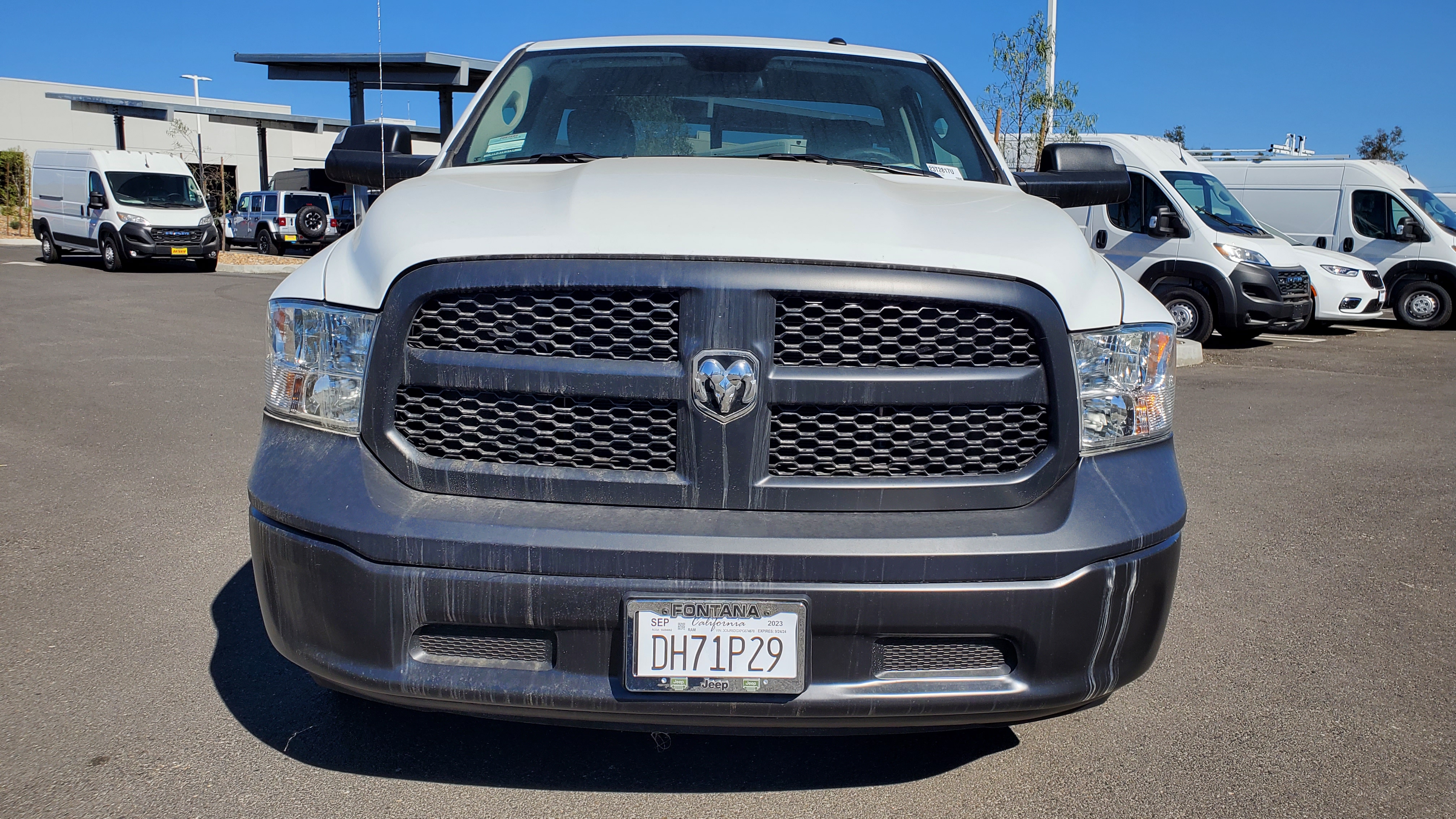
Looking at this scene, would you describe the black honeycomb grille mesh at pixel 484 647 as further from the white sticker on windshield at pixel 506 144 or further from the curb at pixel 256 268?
the curb at pixel 256 268

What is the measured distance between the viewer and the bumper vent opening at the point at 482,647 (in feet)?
6.99

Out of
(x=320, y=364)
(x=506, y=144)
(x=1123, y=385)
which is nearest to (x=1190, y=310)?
(x=506, y=144)

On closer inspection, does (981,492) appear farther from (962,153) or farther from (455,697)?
(962,153)

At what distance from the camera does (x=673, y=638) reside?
2074 millimetres

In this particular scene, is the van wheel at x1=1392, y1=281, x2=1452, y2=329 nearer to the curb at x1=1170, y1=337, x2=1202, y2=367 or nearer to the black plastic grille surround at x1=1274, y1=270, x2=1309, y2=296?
the black plastic grille surround at x1=1274, y1=270, x2=1309, y2=296

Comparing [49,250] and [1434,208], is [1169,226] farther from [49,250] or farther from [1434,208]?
[49,250]

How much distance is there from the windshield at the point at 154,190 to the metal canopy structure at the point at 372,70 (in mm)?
5225

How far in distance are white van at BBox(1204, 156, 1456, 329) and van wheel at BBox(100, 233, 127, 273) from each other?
64.3ft

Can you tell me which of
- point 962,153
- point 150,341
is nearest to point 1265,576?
point 962,153

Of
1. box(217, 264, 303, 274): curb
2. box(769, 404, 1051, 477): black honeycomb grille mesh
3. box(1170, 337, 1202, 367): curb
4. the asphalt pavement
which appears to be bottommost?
the asphalt pavement

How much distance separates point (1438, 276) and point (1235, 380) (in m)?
8.85

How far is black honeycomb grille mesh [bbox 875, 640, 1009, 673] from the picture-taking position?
6.99 feet

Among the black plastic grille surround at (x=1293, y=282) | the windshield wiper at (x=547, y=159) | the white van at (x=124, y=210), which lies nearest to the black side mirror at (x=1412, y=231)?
the black plastic grille surround at (x=1293, y=282)

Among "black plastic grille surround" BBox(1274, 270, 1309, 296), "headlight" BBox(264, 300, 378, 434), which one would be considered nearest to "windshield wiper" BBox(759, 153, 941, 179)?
Result: "headlight" BBox(264, 300, 378, 434)
